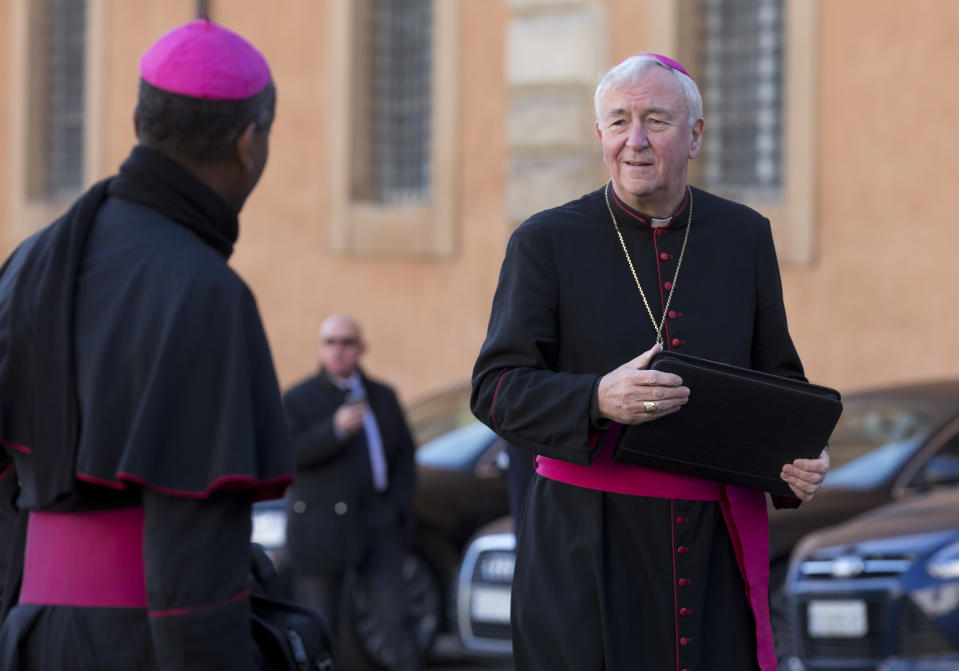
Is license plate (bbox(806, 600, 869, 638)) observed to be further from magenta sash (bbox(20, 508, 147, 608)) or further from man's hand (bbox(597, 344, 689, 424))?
magenta sash (bbox(20, 508, 147, 608))

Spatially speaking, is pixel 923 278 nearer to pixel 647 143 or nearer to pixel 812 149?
pixel 812 149

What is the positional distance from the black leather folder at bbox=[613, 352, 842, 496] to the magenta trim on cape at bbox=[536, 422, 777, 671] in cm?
6

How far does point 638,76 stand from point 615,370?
69cm

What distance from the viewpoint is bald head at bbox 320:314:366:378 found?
935 cm

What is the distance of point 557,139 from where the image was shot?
14.3 meters

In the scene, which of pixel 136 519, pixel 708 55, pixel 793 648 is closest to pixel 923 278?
pixel 708 55

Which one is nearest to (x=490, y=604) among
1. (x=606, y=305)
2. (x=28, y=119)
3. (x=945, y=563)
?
(x=945, y=563)

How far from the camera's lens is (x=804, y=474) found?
3.57 metres

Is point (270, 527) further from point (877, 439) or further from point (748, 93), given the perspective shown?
point (748, 93)

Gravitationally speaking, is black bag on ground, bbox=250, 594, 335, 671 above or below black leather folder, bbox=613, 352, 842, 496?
below

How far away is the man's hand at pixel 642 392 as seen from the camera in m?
3.31

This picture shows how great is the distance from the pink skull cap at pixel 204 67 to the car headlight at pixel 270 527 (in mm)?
7083

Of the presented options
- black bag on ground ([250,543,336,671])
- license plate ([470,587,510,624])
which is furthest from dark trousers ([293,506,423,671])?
black bag on ground ([250,543,336,671])

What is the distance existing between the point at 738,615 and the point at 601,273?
0.78 metres
